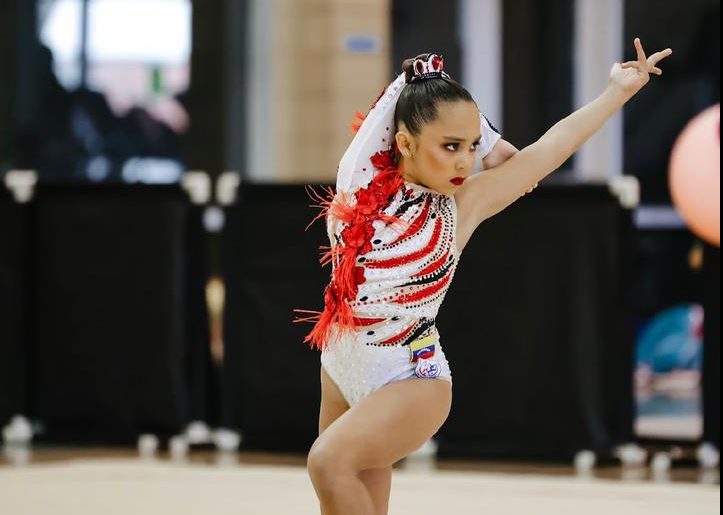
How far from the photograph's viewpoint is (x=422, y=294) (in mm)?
2789

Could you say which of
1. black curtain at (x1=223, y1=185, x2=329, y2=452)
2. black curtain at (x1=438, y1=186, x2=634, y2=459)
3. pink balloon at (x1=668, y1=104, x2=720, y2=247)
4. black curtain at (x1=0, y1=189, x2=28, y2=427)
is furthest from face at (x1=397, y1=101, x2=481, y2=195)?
black curtain at (x1=0, y1=189, x2=28, y2=427)

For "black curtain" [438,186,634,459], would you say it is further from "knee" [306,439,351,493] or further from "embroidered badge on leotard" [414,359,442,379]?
"knee" [306,439,351,493]

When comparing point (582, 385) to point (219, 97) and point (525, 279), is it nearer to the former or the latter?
point (525, 279)

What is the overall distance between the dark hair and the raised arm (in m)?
0.21

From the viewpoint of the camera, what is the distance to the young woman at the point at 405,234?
2.71 metres

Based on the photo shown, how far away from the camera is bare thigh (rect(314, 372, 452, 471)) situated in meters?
2.60

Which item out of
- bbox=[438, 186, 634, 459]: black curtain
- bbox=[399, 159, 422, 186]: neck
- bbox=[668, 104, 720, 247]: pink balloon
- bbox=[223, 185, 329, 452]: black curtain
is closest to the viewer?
bbox=[399, 159, 422, 186]: neck

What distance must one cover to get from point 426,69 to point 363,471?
849 mm

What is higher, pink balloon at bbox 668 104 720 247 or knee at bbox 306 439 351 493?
pink balloon at bbox 668 104 720 247

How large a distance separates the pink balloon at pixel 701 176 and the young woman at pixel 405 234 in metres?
2.23

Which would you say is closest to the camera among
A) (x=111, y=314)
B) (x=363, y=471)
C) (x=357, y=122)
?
(x=363, y=471)

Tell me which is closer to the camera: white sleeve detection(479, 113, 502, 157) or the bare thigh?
the bare thigh

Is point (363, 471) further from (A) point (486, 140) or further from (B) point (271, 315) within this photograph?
(B) point (271, 315)

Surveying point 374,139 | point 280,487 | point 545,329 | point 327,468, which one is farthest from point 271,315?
point 327,468
